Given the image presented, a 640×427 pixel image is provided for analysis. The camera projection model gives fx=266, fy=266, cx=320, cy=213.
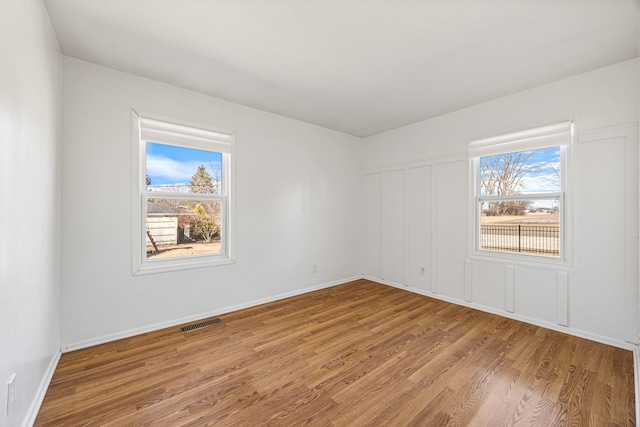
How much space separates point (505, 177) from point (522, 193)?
0.28 metres

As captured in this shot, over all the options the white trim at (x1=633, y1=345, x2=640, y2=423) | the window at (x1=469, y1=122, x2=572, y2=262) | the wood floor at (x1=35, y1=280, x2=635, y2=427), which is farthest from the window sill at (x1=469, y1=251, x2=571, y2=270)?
the white trim at (x1=633, y1=345, x2=640, y2=423)

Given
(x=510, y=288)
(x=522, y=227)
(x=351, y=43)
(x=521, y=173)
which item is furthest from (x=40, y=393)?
(x=521, y=173)

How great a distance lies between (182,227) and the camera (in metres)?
3.14

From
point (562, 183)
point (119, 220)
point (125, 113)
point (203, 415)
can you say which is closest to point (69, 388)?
point (203, 415)

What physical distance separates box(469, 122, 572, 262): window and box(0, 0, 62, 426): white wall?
13.7ft

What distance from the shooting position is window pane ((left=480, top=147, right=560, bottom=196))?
2986 mm

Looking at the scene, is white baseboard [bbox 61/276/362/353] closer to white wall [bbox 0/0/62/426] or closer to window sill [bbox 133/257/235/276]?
white wall [bbox 0/0/62/426]

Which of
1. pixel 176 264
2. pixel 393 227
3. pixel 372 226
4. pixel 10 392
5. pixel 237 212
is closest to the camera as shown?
pixel 10 392

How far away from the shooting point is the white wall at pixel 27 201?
1.25 metres

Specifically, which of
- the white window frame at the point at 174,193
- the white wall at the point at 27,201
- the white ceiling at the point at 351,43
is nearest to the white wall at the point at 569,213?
the white ceiling at the point at 351,43

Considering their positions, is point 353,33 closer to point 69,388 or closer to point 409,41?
point 409,41

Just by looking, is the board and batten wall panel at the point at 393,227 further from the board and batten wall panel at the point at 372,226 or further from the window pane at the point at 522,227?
→ the window pane at the point at 522,227

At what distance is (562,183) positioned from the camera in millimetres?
2885

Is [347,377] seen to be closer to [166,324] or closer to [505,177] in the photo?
[166,324]
